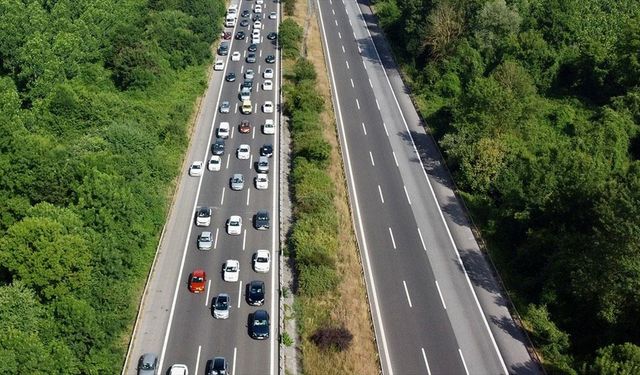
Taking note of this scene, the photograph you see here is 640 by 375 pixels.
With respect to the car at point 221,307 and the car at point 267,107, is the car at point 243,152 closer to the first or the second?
the car at point 267,107

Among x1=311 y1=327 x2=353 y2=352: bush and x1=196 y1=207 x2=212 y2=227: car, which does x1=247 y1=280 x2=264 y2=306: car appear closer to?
x1=311 y1=327 x2=353 y2=352: bush

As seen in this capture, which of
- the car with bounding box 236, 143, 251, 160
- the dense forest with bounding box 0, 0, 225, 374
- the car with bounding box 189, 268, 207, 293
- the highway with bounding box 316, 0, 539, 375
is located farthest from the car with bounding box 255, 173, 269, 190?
the car with bounding box 189, 268, 207, 293

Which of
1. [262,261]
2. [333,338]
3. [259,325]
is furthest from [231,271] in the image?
[333,338]

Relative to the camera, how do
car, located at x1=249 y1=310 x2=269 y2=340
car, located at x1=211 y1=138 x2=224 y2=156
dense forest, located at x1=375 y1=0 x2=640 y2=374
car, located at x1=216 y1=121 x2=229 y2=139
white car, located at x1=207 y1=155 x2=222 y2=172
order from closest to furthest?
1. dense forest, located at x1=375 y1=0 x2=640 y2=374
2. car, located at x1=249 y1=310 x2=269 y2=340
3. white car, located at x1=207 y1=155 x2=222 y2=172
4. car, located at x1=211 y1=138 x2=224 y2=156
5. car, located at x1=216 y1=121 x2=229 y2=139

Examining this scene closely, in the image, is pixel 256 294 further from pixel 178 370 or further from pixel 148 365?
pixel 148 365

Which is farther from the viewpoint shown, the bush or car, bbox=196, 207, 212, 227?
car, bbox=196, 207, 212, 227

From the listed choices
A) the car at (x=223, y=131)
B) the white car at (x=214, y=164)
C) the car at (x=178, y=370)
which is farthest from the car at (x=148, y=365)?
the car at (x=223, y=131)
